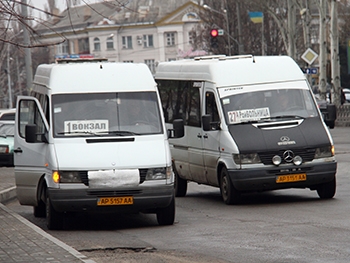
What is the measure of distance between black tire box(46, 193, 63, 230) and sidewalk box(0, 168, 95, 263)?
0.36 meters

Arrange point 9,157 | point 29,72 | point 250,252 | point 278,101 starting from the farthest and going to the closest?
point 29,72 → point 9,157 → point 278,101 → point 250,252

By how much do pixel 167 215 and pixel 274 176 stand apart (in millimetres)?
2726

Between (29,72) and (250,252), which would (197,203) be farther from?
(29,72)

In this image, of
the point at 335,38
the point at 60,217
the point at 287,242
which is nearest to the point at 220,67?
the point at 60,217

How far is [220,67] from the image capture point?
16.6 metres

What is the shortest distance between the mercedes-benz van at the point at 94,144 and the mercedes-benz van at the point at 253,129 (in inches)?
78.5

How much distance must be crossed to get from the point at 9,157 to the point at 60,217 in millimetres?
16273

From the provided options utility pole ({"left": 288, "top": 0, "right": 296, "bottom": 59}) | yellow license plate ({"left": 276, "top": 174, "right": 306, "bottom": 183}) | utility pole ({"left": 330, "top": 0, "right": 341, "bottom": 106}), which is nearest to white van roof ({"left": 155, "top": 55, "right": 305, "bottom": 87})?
yellow license plate ({"left": 276, "top": 174, "right": 306, "bottom": 183})

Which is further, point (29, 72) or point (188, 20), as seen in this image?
point (188, 20)

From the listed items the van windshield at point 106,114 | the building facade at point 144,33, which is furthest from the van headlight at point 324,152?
the building facade at point 144,33

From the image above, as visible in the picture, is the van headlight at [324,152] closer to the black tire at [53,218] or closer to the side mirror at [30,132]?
the black tire at [53,218]

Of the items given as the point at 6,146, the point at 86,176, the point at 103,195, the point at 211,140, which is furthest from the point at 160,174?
the point at 6,146

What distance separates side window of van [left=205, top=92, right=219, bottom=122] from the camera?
54.0 ft

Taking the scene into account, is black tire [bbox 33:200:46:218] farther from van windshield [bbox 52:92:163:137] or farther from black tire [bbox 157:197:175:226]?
black tire [bbox 157:197:175:226]
